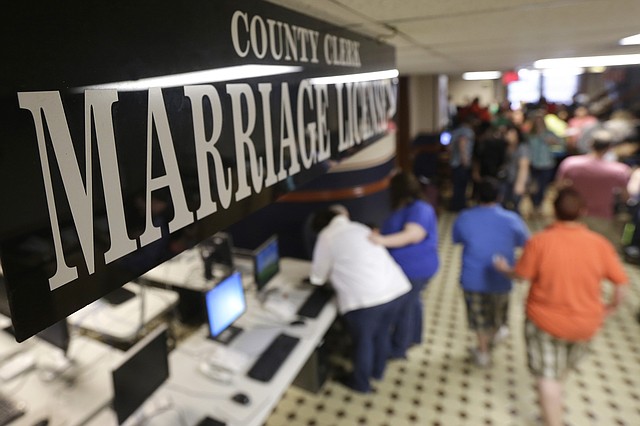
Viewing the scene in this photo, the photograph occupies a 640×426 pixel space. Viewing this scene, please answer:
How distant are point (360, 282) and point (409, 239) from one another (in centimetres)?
54

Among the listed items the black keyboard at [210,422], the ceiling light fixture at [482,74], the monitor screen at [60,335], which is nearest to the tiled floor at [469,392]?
the black keyboard at [210,422]

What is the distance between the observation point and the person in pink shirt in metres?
4.46

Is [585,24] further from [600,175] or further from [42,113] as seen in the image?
[600,175]

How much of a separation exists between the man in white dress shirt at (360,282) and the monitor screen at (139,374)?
4.09 ft

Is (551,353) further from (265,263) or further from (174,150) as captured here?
(174,150)

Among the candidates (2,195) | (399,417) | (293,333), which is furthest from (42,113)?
(399,417)

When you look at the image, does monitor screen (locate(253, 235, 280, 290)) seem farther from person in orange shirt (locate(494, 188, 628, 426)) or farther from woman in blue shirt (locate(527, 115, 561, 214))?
woman in blue shirt (locate(527, 115, 561, 214))

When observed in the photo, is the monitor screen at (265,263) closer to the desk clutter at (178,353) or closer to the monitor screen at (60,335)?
the desk clutter at (178,353)

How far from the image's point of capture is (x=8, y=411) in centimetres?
219

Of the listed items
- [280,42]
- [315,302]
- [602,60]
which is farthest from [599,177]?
[280,42]

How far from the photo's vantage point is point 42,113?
524 mm

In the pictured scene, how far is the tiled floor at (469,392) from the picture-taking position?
2908 millimetres

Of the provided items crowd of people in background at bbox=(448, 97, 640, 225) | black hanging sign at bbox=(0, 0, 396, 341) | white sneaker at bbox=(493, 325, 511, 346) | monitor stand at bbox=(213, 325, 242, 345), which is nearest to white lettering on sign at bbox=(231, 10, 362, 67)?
black hanging sign at bbox=(0, 0, 396, 341)

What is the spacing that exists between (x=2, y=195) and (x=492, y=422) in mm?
3175
